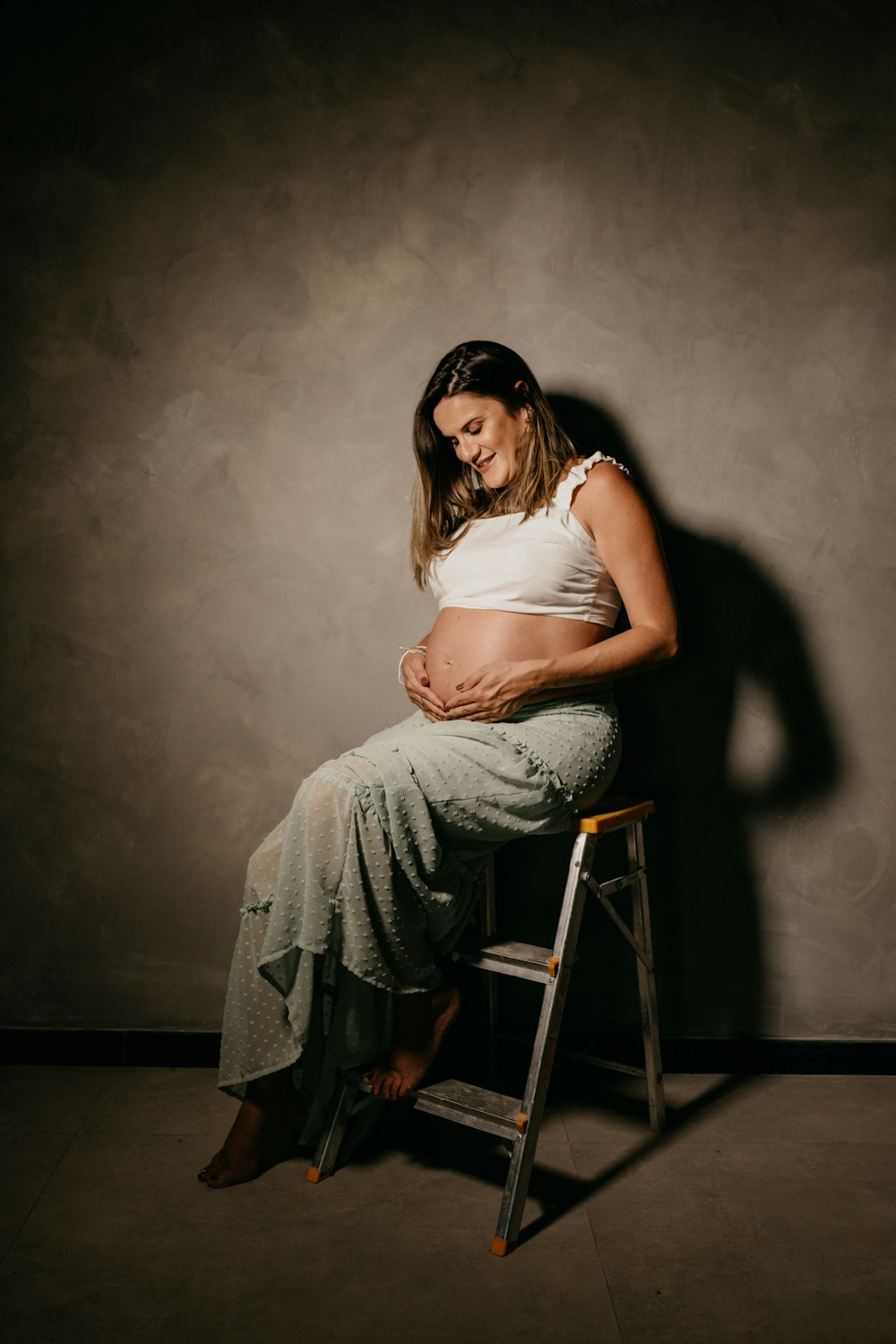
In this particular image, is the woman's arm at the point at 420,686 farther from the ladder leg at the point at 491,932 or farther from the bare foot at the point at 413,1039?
the bare foot at the point at 413,1039

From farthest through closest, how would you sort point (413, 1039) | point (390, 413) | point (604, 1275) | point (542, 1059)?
point (390, 413)
point (413, 1039)
point (542, 1059)
point (604, 1275)

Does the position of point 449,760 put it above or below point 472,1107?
above

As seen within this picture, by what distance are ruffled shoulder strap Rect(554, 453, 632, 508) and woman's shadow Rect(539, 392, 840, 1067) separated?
23 cm

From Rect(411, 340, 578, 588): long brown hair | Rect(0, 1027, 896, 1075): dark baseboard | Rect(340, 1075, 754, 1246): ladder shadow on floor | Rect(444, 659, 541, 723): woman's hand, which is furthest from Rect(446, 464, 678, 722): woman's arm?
Rect(0, 1027, 896, 1075): dark baseboard

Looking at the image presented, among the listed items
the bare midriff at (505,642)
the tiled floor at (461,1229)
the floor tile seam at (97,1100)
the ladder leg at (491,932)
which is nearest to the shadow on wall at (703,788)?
the ladder leg at (491,932)

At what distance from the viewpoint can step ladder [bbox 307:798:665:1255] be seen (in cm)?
162

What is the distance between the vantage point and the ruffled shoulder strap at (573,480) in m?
1.95

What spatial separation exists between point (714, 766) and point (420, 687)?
2.50 feet

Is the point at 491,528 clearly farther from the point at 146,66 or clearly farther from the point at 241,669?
the point at 146,66

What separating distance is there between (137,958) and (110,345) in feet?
4.72

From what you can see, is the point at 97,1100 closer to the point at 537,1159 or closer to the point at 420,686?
the point at 537,1159

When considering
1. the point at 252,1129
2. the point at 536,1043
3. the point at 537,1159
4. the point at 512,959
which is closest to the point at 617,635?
the point at 512,959

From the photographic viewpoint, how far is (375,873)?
1618 mm

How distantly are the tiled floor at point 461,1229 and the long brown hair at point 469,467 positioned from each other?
1.23 m
